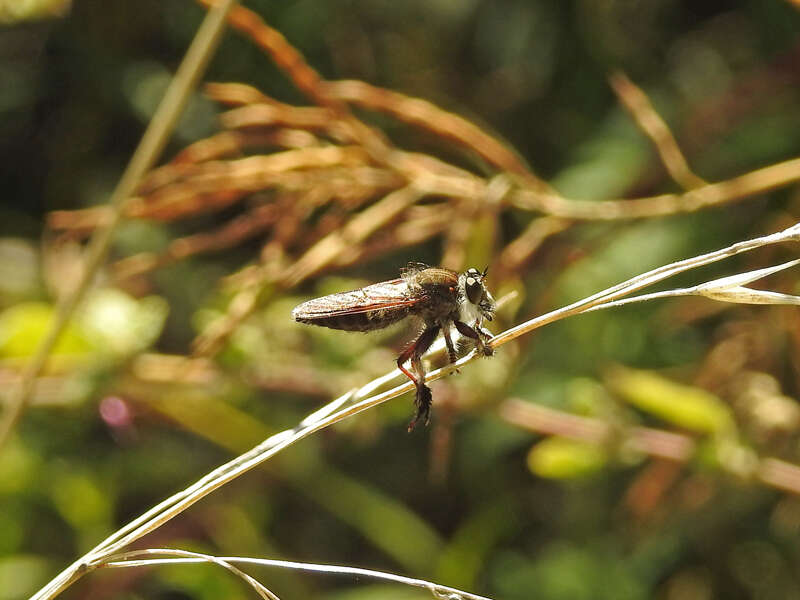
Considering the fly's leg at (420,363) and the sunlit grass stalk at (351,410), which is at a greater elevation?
the fly's leg at (420,363)

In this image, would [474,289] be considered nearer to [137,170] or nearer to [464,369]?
[464,369]

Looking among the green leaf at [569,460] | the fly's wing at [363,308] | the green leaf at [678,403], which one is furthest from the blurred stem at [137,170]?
the green leaf at [678,403]

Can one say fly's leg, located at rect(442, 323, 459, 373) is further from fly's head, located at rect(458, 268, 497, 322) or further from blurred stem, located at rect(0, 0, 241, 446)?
blurred stem, located at rect(0, 0, 241, 446)

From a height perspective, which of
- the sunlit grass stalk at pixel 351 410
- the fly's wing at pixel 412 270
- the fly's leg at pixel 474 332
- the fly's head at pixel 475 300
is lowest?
the sunlit grass stalk at pixel 351 410

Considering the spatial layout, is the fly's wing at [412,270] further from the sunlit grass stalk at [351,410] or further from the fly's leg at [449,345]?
the sunlit grass stalk at [351,410]

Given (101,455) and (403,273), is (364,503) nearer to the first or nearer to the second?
(101,455)

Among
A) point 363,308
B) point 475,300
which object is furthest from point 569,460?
point 363,308

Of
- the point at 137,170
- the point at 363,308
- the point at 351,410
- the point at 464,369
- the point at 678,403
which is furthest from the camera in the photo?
the point at 464,369
